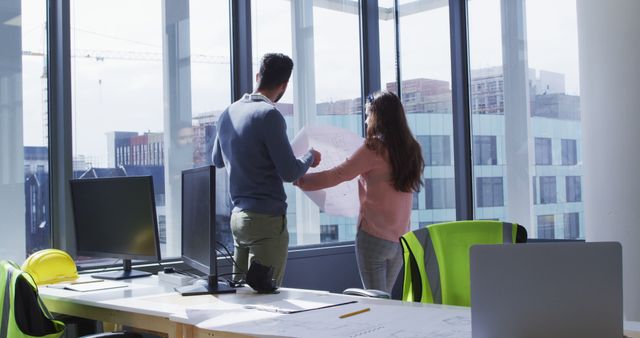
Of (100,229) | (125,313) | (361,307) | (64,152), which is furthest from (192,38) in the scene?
(361,307)

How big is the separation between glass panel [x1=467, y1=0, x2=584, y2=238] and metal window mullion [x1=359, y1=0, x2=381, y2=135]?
0.73 meters

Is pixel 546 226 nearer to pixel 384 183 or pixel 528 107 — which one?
pixel 528 107

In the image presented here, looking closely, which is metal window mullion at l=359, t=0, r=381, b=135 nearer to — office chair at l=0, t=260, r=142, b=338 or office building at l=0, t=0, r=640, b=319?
office building at l=0, t=0, r=640, b=319

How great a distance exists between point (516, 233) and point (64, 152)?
240cm

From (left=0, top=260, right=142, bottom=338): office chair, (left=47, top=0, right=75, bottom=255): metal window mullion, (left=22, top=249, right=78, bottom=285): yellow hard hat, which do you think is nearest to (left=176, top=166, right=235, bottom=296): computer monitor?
(left=0, top=260, right=142, bottom=338): office chair

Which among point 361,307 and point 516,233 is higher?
point 516,233

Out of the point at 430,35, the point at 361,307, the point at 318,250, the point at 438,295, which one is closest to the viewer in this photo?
the point at 361,307

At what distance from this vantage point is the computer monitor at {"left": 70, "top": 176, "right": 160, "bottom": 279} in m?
3.34

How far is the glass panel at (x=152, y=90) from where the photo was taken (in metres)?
4.00

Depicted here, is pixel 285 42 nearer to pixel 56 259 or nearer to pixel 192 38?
pixel 192 38

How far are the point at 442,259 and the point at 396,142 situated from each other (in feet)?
3.66

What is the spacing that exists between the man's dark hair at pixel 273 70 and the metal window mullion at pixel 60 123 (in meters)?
1.19

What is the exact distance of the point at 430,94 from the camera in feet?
17.7

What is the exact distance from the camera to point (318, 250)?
4.96m
